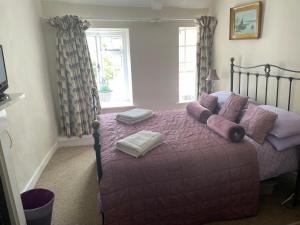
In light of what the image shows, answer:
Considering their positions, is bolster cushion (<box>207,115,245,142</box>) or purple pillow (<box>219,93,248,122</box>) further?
purple pillow (<box>219,93,248,122</box>)

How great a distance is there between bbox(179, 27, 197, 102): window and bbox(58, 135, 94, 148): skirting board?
1783 millimetres

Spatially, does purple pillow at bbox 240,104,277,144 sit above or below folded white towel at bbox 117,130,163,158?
above

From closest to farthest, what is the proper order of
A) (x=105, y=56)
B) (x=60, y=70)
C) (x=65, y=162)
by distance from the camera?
(x=65, y=162), (x=60, y=70), (x=105, y=56)

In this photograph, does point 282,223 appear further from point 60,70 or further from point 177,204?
point 60,70

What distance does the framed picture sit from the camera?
2869mm

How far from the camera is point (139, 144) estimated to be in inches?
78.7

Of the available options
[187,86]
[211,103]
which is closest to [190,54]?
[187,86]

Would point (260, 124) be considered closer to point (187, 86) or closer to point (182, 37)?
point (187, 86)

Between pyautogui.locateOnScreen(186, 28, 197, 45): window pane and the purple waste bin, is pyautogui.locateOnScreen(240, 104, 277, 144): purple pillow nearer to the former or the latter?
the purple waste bin

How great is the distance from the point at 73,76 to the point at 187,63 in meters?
2.00

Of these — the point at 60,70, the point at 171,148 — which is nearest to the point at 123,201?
the point at 171,148

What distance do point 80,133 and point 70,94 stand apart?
63 cm

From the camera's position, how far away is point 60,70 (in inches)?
139

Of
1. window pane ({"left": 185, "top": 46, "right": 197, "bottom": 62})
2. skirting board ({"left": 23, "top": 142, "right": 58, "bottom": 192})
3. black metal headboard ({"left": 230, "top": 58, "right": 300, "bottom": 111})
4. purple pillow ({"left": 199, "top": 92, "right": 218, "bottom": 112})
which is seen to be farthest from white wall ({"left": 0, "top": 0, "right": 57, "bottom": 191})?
black metal headboard ({"left": 230, "top": 58, "right": 300, "bottom": 111})
